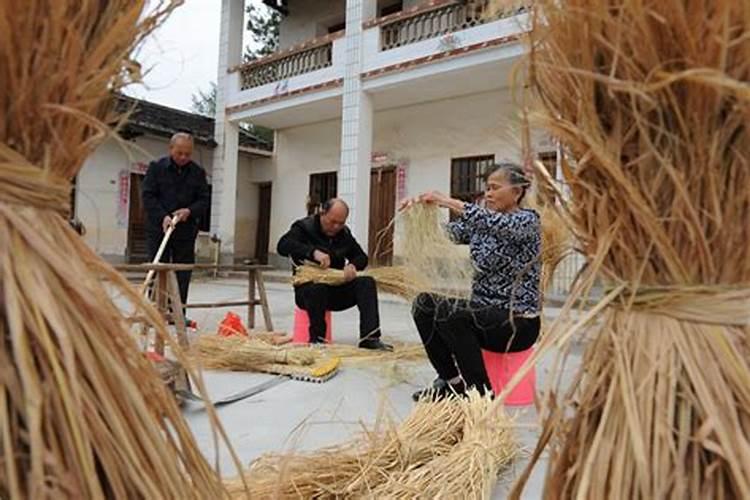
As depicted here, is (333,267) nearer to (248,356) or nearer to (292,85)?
(248,356)

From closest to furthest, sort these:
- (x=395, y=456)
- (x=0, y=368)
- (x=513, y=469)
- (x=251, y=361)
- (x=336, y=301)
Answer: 1. (x=0, y=368)
2. (x=395, y=456)
3. (x=513, y=469)
4. (x=251, y=361)
5. (x=336, y=301)

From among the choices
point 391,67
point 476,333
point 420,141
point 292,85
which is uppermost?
point 292,85

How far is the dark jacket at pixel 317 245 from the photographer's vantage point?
3301 millimetres

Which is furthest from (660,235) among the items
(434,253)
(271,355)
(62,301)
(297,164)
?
(297,164)

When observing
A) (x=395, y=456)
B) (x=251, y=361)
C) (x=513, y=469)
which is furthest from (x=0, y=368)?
(x=251, y=361)

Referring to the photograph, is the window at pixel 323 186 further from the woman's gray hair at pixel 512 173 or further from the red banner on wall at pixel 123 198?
the woman's gray hair at pixel 512 173

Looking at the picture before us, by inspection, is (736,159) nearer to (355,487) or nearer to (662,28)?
(662,28)

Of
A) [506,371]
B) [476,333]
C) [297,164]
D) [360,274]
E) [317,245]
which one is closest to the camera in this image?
[476,333]

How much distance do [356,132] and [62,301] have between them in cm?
718

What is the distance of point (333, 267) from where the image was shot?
333 centimetres

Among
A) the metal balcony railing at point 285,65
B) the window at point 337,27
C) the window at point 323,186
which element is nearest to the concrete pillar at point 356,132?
the metal balcony railing at point 285,65

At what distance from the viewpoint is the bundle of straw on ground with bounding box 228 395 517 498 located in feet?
4.02

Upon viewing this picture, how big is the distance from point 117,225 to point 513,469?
8919 millimetres

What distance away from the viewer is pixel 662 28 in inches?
20.6
